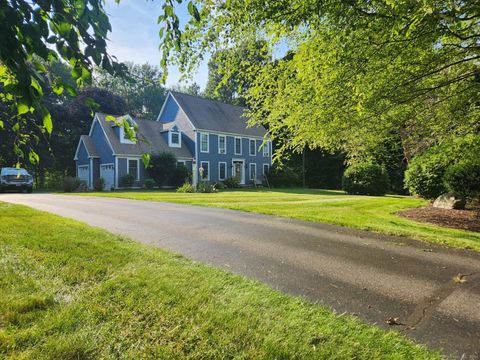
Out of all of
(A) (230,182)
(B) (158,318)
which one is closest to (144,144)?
(A) (230,182)

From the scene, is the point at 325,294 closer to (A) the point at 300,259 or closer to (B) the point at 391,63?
(A) the point at 300,259

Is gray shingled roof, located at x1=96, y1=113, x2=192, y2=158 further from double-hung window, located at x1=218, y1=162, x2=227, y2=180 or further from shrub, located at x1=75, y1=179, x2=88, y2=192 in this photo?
shrub, located at x1=75, y1=179, x2=88, y2=192

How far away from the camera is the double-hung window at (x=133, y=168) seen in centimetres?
2817

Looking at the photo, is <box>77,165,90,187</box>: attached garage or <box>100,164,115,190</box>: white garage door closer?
<box>100,164,115,190</box>: white garage door

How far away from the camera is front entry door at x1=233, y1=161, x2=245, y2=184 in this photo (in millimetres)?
35031

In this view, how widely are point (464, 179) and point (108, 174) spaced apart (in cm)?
2543

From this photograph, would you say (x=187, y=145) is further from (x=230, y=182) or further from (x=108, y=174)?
(x=108, y=174)

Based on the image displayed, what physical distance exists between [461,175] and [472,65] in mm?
5602

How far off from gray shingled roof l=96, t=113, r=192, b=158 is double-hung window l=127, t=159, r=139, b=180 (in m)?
0.75

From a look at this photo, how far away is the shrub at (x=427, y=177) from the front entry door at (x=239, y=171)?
69.8ft

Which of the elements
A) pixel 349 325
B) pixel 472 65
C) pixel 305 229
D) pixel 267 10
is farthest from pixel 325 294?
pixel 472 65

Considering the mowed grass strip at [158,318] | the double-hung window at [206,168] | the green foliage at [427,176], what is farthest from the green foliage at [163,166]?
the mowed grass strip at [158,318]

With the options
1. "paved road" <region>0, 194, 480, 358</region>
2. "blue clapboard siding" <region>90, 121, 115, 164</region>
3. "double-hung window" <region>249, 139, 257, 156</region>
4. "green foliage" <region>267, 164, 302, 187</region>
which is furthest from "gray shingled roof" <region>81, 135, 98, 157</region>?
"paved road" <region>0, 194, 480, 358</region>

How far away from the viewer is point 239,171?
3556cm
